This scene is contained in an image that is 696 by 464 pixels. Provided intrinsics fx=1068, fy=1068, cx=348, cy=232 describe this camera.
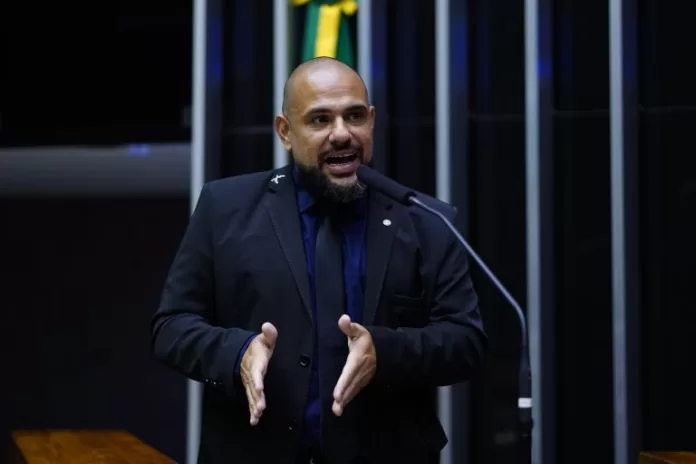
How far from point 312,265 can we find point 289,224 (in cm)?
10

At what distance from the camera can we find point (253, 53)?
428cm

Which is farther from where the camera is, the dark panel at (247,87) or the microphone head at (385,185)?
the dark panel at (247,87)

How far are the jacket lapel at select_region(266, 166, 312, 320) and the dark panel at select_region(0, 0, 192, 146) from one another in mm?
3121

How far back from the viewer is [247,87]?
4270 mm

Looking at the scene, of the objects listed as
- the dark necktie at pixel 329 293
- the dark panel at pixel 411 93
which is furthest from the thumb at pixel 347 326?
the dark panel at pixel 411 93

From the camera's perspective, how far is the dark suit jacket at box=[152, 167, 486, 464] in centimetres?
195

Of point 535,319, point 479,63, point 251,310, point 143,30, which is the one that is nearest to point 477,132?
point 479,63

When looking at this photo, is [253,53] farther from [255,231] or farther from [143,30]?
[255,231]

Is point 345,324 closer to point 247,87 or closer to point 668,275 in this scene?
point 668,275

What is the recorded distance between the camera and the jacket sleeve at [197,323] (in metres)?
1.92

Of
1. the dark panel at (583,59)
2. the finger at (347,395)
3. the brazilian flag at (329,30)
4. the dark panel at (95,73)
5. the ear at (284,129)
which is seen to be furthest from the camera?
the dark panel at (95,73)

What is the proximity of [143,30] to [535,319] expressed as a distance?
2.44 meters

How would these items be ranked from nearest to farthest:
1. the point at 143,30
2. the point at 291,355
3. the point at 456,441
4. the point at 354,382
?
the point at 354,382 → the point at 291,355 → the point at 456,441 → the point at 143,30

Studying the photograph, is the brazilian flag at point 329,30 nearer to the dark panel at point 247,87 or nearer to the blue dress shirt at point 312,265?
the dark panel at point 247,87
